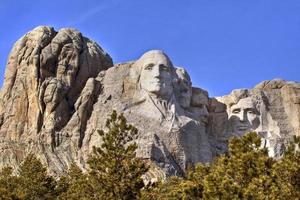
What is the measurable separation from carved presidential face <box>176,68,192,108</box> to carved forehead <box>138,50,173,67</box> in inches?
41.3

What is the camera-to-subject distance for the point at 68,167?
37125 millimetres

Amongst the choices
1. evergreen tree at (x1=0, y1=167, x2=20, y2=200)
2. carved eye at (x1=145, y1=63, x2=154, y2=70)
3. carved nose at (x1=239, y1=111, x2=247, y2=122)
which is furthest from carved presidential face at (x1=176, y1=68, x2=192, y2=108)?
evergreen tree at (x1=0, y1=167, x2=20, y2=200)

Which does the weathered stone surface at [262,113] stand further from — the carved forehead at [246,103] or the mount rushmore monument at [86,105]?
the mount rushmore monument at [86,105]

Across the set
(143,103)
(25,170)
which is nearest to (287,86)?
(143,103)

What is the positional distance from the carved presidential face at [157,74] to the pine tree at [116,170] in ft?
32.4

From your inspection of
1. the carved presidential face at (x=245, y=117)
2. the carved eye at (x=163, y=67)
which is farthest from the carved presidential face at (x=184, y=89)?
the carved presidential face at (x=245, y=117)

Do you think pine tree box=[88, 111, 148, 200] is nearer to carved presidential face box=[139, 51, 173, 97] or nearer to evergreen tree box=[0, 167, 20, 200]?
evergreen tree box=[0, 167, 20, 200]

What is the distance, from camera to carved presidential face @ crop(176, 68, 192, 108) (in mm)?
40938

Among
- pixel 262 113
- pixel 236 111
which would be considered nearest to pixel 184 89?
pixel 236 111

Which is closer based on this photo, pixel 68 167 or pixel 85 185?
pixel 85 185

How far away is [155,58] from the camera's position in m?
40.1

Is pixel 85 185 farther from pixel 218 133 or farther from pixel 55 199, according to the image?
pixel 218 133

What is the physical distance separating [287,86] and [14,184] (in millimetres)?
17689

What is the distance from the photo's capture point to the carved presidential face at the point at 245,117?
141 feet
